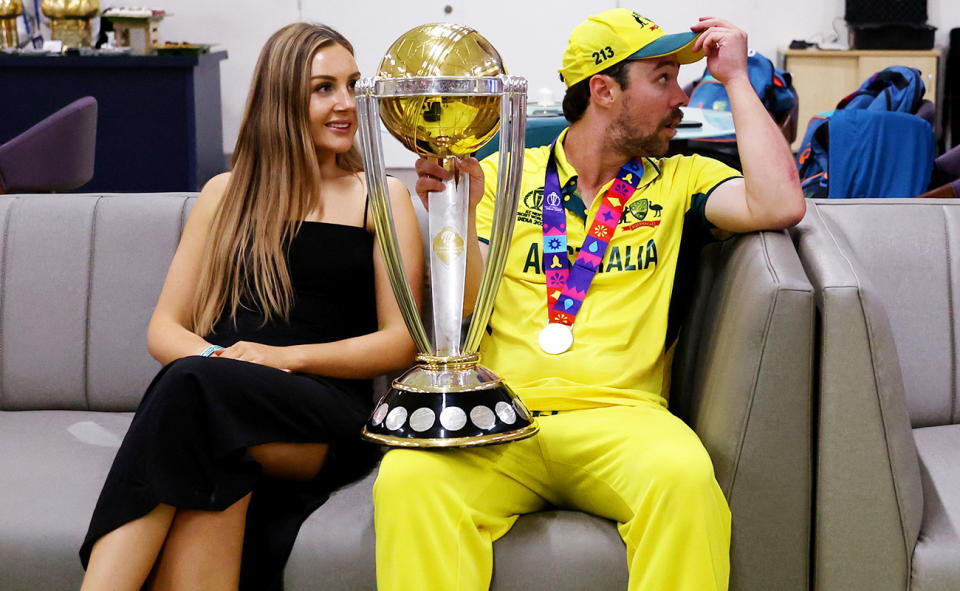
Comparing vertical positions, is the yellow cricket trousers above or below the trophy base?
below

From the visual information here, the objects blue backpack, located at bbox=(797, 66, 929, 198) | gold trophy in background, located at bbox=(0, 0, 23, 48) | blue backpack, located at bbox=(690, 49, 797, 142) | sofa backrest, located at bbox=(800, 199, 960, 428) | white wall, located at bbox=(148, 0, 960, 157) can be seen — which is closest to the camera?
sofa backrest, located at bbox=(800, 199, 960, 428)

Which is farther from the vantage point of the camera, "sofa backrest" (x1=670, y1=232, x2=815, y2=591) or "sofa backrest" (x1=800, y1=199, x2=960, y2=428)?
"sofa backrest" (x1=800, y1=199, x2=960, y2=428)

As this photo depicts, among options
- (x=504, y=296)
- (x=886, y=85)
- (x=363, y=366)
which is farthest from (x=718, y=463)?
(x=886, y=85)

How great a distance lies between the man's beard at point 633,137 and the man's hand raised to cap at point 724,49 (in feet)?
0.46

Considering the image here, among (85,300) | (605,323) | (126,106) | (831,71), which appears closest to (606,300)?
(605,323)

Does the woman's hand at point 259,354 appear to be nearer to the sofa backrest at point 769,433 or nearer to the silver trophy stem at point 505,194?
the silver trophy stem at point 505,194

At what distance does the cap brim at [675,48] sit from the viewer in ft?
6.03

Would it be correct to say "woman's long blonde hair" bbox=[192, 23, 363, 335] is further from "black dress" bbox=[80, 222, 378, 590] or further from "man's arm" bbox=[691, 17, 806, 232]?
"man's arm" bbox=[691, 17, 806, 232]

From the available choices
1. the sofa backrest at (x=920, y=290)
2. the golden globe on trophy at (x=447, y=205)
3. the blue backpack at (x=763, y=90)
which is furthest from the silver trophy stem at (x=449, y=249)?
the blue backpack at (x=763, y=90)

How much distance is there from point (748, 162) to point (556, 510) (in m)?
0.63

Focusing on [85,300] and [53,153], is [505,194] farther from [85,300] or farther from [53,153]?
[53,153]

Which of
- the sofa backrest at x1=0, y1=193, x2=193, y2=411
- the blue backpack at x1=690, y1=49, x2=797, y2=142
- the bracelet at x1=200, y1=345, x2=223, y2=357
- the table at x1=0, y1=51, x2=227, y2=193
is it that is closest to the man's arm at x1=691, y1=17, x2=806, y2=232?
the bracelet at x1=200, y1=345, x2=223, y2=357

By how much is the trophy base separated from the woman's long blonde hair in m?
0.44

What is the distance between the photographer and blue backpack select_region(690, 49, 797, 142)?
4.41 metres
